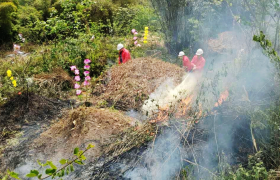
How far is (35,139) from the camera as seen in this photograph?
5.29 metres

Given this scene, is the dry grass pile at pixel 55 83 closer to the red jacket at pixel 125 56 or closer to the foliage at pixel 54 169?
the red jacket at pixel 125 56

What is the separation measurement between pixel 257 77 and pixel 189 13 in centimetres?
551

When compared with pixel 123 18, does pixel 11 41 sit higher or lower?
lower

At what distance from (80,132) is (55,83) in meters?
2.75

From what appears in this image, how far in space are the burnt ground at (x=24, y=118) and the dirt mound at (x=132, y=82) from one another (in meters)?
1.17

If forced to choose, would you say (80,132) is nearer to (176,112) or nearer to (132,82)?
(176,112)

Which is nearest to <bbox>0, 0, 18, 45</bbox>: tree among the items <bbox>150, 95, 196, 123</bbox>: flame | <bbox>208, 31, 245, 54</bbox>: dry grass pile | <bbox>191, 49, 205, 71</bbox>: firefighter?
<bbox>191, 49, 205, 71</bbox>: firefighter

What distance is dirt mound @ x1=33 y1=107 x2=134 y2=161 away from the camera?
4.83 meters

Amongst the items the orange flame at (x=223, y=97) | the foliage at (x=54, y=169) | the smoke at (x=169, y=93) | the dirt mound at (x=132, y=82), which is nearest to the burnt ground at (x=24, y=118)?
the dirt mound at (x=132, y=82)

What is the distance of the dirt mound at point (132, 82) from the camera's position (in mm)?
6434

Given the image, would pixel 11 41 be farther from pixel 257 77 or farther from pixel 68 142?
pixel 257 77

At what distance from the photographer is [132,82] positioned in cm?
682

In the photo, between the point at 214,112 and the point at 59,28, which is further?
the point at 59,28

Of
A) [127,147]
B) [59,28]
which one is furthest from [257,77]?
[59,28]
